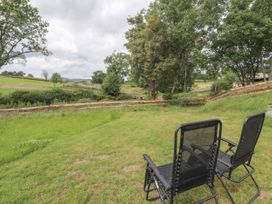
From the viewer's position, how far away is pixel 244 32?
8.99m

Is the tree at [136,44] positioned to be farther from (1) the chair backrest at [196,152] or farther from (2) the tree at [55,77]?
(2) the tree at [55,77]

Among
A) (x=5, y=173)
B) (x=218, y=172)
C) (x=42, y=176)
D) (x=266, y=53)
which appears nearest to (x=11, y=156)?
(x=5, y=173)

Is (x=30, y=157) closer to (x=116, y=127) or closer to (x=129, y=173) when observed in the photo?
(x=129, y=173)

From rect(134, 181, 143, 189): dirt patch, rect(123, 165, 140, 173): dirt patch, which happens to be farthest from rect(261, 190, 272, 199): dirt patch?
rect(123, 165, 140, 173): dirt patch

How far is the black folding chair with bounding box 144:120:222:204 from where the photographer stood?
1611 mm

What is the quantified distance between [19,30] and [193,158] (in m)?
16.1

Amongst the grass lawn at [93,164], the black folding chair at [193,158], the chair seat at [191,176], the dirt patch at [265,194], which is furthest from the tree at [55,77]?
the dirt patch at [265,194]

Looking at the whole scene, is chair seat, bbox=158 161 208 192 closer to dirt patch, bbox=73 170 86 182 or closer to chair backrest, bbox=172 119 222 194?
chair backrest, bbox=172 119 222 194

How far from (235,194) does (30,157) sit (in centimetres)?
392

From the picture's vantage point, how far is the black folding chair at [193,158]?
161 cm

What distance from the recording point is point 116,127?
19.8 feet

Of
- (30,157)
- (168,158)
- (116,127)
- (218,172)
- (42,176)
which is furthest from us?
(116,127)

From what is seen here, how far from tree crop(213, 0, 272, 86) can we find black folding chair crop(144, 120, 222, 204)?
9.45 meters

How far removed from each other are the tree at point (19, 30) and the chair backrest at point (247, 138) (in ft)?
49.2
